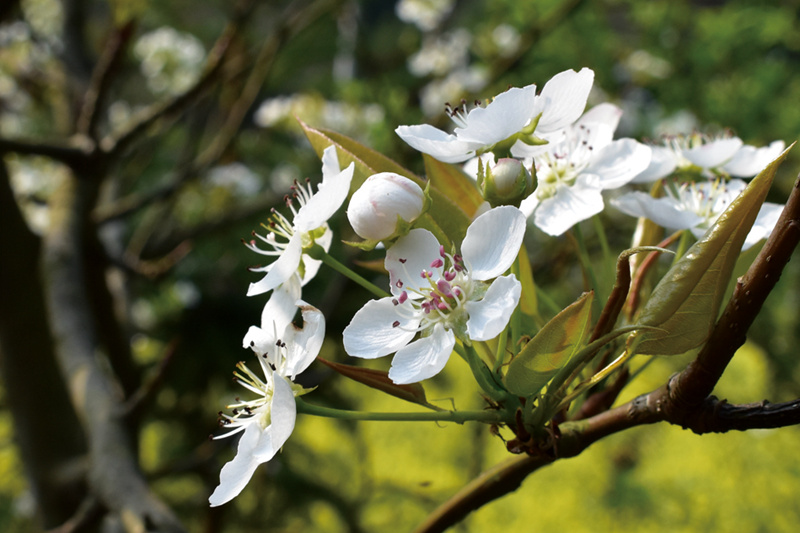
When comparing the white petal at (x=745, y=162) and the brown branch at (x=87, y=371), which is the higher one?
the white petal at (x=745, y=162)

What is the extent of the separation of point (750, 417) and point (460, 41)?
2.31 meters

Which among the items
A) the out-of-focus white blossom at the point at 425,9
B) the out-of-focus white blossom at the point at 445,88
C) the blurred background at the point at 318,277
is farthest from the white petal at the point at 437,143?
the out-of-focus white blossom at the point at 425,9

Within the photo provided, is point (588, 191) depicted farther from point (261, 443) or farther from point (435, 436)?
point (435, 436)

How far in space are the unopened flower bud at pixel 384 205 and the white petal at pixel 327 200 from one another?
0.4 inches

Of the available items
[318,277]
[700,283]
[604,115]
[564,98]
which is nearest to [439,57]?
[318,277]

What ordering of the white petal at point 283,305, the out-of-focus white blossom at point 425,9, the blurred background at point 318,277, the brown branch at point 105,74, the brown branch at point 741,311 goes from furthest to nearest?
the out-of-focus white blossom at point 425,9
the blurred background at point 318,277
the brown branch at point 105,74
the white petal at point 283,305
the brown branch at point 741,311

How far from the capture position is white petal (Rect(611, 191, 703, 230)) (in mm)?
457

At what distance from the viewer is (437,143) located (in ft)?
1.30

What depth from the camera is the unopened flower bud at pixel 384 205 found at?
374 millimetres

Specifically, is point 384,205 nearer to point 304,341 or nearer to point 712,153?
point 304,341

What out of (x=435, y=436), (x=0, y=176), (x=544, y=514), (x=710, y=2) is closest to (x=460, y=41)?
(x=435, y=436)

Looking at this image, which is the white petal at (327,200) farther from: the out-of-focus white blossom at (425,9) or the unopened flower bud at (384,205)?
the out-of-focus white blossom at (425,9)

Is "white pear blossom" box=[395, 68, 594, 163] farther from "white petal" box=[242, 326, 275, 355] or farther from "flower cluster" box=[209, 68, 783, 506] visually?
"white petal" box=[242, 326, 275, 355]

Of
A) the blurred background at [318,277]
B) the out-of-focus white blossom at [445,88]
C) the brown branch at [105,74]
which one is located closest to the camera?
the brown branch at [105,74]
